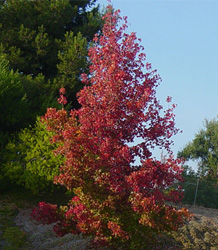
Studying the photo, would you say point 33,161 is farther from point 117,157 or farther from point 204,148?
point 204,148

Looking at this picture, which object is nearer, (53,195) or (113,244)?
(113,244)

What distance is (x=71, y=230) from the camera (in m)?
7.95

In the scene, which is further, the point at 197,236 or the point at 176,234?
the point at 197,236

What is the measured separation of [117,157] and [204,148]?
72.7 ft

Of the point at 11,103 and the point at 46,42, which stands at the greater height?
the point at 46,42

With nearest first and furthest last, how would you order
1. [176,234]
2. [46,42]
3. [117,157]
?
[117,157]
[176,234]
[46,42]

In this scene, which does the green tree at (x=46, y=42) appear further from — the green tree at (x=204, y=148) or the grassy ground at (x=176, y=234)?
the green tree at (x=204, y=148)

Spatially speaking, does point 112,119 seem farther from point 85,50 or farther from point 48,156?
point 85,50

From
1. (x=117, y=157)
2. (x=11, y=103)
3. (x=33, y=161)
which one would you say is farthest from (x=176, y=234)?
(x=11, y=103)

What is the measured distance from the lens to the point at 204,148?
→ 28.3 m

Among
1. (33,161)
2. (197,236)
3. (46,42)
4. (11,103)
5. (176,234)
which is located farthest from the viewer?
(46,42)

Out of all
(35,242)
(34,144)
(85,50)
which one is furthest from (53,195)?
(85,50)

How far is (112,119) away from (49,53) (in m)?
14.6

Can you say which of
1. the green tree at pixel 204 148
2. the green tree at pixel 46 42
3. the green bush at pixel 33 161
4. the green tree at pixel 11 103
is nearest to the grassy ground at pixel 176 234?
the green bush at pixel 33 161
